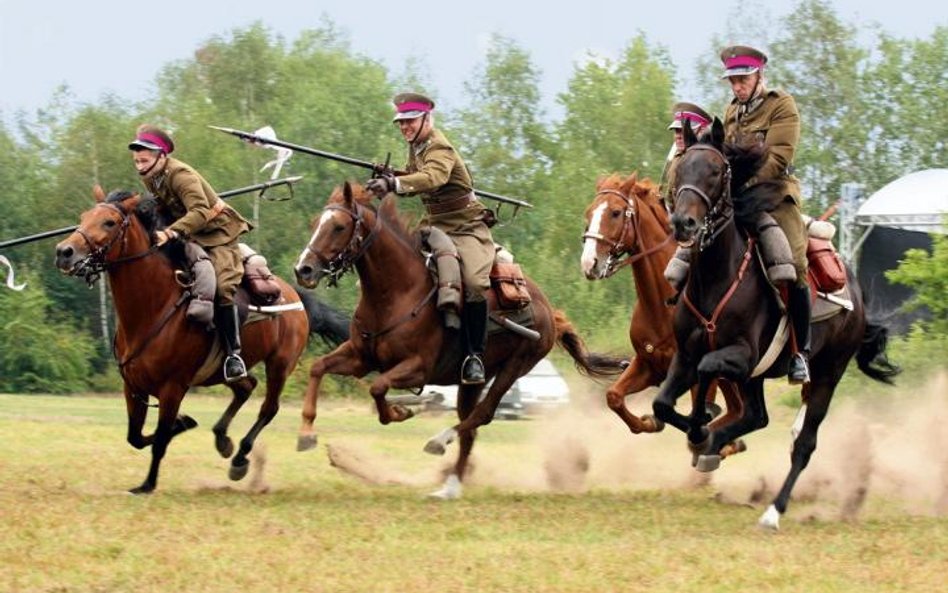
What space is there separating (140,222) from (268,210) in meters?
45.0

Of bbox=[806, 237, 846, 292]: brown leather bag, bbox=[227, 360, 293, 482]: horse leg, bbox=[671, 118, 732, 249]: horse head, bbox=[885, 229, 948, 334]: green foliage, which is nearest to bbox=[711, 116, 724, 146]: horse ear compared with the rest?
bbox=[671, 118, 732, 249]: horse head

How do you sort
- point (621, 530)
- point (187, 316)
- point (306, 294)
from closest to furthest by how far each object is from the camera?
point (621, 530)
point (187, 316)
point (306, 294)

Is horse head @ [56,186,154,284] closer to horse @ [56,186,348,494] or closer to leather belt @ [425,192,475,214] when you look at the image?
horse @ [56,186,348,494]

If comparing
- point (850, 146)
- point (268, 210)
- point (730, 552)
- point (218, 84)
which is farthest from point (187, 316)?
point (218, 84)

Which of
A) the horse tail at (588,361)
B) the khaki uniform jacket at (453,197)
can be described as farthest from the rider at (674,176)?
the horse tail at (588,361)

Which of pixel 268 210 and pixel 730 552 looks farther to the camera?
pixel 268 210

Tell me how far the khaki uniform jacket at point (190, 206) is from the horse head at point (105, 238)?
31 centimetres

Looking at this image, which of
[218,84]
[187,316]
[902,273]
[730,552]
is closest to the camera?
[730,552]

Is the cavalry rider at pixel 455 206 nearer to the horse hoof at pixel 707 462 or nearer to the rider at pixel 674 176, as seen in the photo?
the rider at pixel 674 176

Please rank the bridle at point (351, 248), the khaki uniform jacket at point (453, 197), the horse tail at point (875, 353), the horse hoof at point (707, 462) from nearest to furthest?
the horse hoof at point (707, 462), the bridle at point (351, 248), the khaki uniform jacket at point (453, 197), the horse tail at point (875, 353)

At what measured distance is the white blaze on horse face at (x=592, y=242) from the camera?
15.3 meters

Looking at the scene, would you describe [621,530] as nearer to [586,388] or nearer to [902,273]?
[586,388]

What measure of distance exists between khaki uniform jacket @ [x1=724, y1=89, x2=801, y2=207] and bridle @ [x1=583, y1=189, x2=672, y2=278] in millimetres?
1630

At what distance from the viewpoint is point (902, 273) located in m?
30.4
